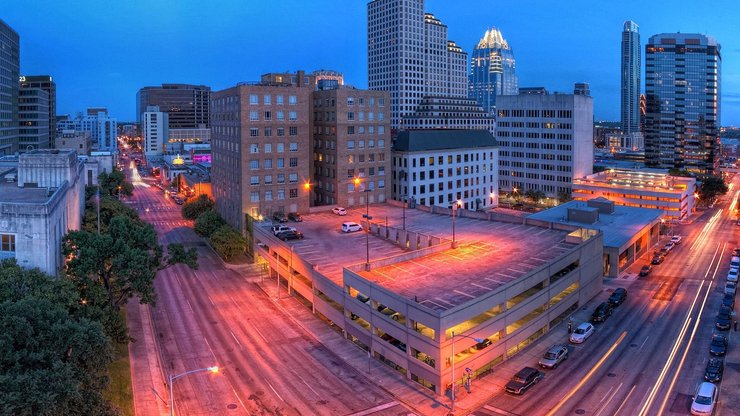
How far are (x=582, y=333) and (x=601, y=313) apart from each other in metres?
7.14

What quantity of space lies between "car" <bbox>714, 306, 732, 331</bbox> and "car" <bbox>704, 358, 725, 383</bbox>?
1172cm

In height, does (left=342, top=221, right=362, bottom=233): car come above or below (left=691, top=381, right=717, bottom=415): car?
above

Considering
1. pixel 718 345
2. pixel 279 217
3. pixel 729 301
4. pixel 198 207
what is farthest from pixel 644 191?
pixel 198 207

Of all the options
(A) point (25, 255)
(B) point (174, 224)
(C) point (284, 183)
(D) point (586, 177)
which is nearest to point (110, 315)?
(A) point (25, 255)

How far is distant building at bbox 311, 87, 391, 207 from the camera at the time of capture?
10769 centimetres

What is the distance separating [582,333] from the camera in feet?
196

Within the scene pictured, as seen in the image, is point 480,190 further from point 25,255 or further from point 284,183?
point 25,255

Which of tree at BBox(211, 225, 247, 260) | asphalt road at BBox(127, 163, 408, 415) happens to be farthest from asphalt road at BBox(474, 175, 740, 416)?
tree at BBox(211, 225, 247, 260)

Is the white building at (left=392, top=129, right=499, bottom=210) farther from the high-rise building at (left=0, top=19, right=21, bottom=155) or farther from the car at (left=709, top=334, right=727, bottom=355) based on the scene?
the high-rise building at (left=0, top=19, right=21, bottom=155)

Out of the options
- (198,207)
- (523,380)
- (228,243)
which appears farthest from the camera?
(198,207)

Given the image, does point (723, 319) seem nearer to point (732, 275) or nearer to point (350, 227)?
point (732, 275)

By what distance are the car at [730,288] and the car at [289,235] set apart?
184 feet

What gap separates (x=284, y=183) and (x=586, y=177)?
85.7 m

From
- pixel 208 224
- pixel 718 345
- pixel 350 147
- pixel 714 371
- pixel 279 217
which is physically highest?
pixel 350 147
